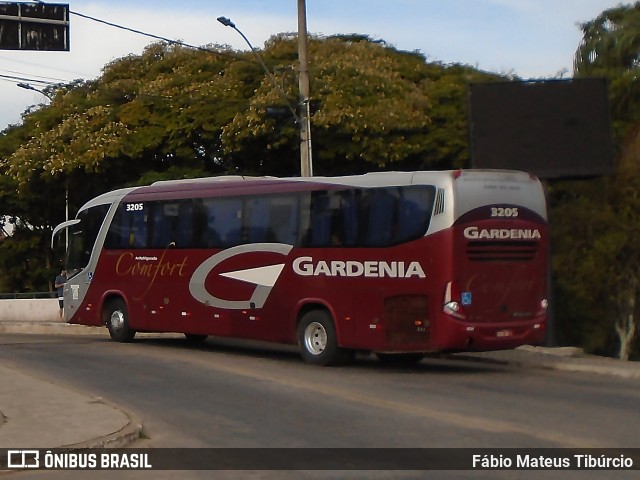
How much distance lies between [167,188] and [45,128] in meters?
21.9

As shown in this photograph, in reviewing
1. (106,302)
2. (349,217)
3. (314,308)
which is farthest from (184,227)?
(349,217)

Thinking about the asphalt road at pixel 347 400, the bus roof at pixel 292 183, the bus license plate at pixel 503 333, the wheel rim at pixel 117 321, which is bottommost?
the asphalt road at pixel 347 400

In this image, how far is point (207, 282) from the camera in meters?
22.5

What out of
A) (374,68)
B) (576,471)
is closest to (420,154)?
(374,68)

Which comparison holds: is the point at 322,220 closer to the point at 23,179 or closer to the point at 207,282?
the point at 207,282

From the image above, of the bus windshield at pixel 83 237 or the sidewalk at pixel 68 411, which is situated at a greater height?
the bus windshield at pixel 83 237

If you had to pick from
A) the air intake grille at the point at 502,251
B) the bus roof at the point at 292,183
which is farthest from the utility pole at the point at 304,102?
the air intake grille at the point at 502,251

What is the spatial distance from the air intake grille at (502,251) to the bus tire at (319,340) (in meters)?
2.98

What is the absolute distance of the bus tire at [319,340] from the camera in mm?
19641

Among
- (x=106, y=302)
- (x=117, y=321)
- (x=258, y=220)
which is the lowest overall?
(x=117, y=321)

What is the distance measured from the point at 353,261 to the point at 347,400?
14.6 ft

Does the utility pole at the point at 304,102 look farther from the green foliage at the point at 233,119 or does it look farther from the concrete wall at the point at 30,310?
the concrete wall at the point at 30,310

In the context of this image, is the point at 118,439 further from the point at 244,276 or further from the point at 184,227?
the point at 184,227

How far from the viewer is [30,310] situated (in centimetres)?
4188
